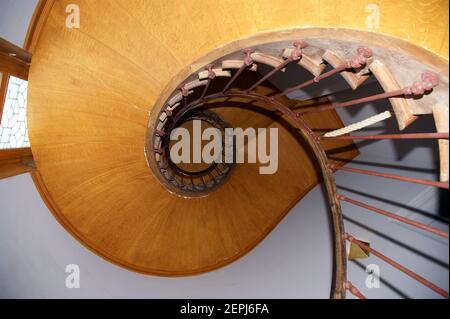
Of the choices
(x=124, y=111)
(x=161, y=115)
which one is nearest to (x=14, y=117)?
(x=124, y=111)

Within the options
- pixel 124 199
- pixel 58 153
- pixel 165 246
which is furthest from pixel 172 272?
pixel 58 153

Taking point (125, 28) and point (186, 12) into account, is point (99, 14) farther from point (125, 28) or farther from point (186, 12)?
point (186, 12)

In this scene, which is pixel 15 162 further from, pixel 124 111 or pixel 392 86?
pixel 392 86

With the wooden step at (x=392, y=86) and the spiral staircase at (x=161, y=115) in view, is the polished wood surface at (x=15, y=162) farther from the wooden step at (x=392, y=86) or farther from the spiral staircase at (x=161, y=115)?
the wooden step at (x=392, y=86)

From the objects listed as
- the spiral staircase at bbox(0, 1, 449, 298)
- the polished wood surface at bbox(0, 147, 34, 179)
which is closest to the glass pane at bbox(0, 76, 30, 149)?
the polished wood surface at bbox(0, 147, 34, 179)

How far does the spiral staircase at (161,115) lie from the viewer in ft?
7.43

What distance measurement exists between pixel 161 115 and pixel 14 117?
1966 mm

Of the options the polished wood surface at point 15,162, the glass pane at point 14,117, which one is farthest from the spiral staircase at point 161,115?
the glass pane at point 14,117

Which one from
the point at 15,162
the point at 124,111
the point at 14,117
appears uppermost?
the point at 14,117

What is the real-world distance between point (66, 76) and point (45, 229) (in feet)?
7.72

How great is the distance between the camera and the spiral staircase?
2264mm

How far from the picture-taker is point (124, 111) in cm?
381

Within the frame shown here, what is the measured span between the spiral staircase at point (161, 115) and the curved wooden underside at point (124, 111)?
14 millimetres

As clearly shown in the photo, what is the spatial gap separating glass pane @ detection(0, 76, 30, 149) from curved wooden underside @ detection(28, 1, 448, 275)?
456 millimetres
